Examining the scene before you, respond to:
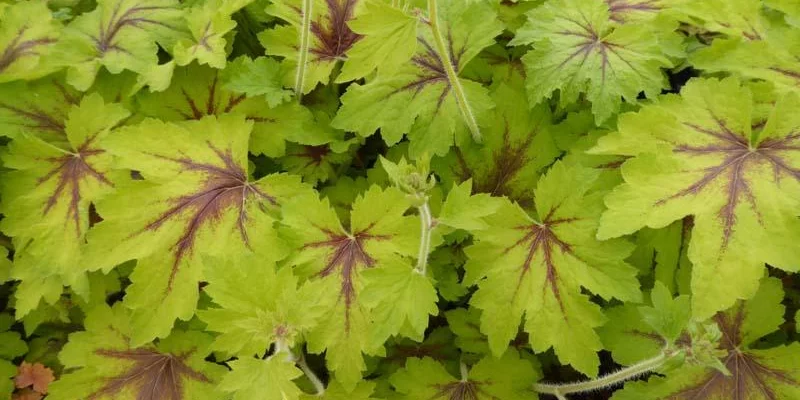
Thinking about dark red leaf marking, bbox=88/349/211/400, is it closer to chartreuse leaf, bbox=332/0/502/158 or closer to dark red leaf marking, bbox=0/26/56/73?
chartreuse leaf, bbox=332/0/502/158

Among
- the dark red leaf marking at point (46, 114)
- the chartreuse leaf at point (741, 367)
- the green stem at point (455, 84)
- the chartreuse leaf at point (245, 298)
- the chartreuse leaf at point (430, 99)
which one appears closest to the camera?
the chartreuse leaf at point (245, 298)

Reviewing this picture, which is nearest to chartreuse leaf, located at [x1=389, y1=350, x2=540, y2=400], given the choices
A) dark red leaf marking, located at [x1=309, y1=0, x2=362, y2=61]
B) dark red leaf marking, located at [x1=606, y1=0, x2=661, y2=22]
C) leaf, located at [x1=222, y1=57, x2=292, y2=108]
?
leaf, located at [x1=222, y1=57, x2=292, y2=108]

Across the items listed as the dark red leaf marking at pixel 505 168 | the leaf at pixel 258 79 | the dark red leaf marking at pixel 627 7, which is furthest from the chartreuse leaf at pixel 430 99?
the dark red leaf marking at pixel 627 7

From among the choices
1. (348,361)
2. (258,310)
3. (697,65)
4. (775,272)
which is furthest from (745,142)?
(258,310)

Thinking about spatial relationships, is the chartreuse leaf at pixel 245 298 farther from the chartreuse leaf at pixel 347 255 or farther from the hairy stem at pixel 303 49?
the hairy stem at pixel 303 49

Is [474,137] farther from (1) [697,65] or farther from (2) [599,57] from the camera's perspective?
(1) [697,65]

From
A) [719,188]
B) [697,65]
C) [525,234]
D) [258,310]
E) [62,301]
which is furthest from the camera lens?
[62,301]
